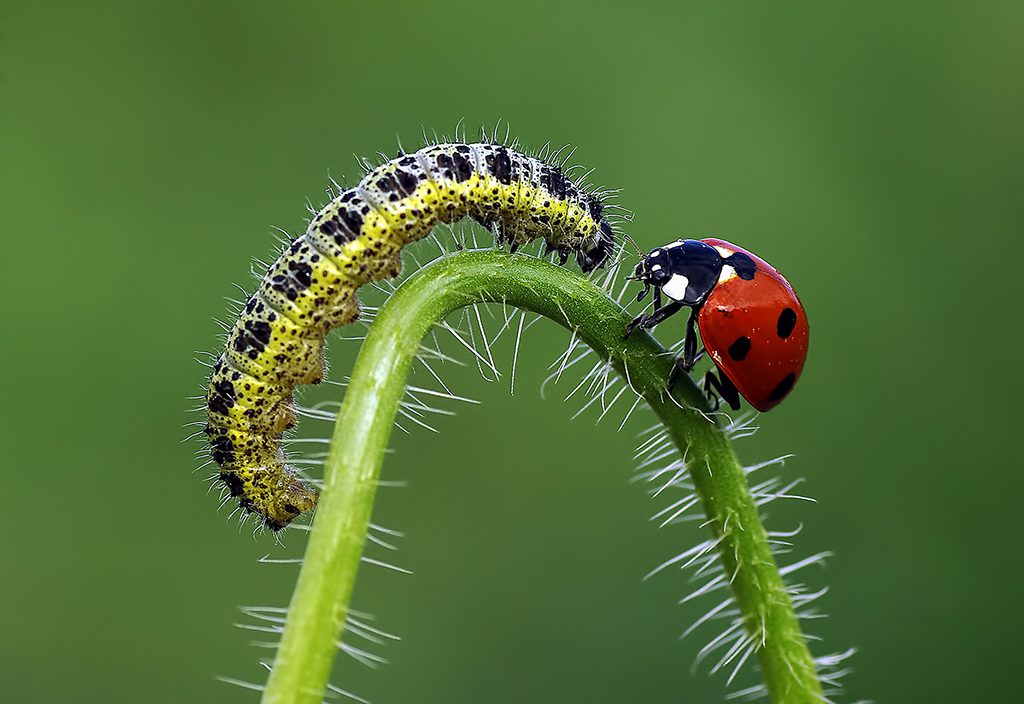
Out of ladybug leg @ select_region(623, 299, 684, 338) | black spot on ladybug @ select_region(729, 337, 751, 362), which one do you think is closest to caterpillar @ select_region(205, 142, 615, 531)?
ladybug leg @ select_region(623, 299, 684, 338)

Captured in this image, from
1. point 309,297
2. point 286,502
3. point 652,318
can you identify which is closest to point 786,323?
point 652,318

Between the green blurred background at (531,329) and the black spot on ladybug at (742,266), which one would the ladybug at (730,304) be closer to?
the black spot on ladybug at (742,266)

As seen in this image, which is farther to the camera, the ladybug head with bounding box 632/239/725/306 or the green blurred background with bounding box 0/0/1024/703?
the green blurred background with bounding box 0/0/1024/703

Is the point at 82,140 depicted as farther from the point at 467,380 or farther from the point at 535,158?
the point at 535,158

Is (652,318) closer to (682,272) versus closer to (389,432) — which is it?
(682,272)

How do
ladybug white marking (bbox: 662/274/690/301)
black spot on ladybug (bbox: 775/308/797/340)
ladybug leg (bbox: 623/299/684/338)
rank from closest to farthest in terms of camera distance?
1. ladybug leg (bbox: 623/299/684/338)
2. ladybug white marking (bbox: 662/274/690/301)
3. black spot on ladybug (bbox: 775/308/797/340)

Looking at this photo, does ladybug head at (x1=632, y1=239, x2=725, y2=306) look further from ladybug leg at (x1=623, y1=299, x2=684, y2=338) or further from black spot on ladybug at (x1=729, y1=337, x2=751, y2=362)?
black spot on ladybug at (x1=729, y1=337, x2=751, y2=362)
